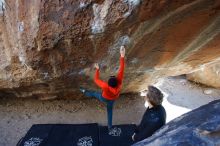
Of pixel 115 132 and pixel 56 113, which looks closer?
pixel 115 132

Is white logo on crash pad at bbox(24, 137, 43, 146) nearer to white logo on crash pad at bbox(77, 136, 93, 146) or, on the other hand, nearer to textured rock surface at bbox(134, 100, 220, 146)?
white logo on crash pad at bbox(77, 136, 93, 146)

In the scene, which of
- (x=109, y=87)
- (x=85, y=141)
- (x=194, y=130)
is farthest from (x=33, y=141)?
(x=194, y=130)

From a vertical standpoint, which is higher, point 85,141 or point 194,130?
point 194,130

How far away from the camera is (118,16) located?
3.82 m

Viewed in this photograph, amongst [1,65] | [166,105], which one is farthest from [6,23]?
[166,105]

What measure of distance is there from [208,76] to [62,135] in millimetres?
3289

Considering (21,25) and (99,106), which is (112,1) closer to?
(21,25)

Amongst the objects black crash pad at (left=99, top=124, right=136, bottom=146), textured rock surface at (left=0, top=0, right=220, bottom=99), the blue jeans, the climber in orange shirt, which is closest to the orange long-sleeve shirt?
the climber in orange shirt

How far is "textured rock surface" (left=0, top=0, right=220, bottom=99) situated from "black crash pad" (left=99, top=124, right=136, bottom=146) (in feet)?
2.31

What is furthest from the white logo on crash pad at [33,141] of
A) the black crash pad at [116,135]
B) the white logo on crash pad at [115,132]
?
the white logo on crash pad at [115,132]

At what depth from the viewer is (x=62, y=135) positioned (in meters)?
5.12

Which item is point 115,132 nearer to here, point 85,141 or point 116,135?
point 116,135

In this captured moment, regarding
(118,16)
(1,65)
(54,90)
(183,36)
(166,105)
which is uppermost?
(118,16)

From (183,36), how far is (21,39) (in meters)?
1.84
